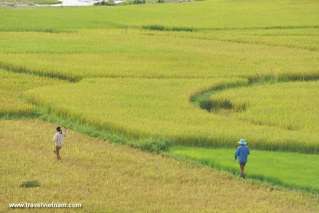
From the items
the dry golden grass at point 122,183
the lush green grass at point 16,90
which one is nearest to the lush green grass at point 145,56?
the lush green grass at point 16,90

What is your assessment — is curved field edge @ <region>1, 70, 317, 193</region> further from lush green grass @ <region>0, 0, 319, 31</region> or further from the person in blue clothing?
lush green grass @ <region>0, 0, 319, 31</region>

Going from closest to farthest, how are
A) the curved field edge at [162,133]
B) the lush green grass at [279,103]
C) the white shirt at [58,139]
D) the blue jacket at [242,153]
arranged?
the blue jacket at [242,153] → the white shirt at [58,139] → the curved field edge at [162,133] → the lush green grass at [279,103]

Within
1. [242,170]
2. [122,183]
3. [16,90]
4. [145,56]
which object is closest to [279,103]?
[16,90]

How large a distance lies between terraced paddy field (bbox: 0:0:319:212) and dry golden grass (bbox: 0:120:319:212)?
12 cm

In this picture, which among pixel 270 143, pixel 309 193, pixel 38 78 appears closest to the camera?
pixel 309 193

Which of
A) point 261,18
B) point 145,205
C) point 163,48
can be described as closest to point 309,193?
point 145,205

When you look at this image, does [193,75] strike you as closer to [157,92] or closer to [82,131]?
[157,92]

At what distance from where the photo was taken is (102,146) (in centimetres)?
2339

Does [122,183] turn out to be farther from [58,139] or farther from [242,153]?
[242,153]

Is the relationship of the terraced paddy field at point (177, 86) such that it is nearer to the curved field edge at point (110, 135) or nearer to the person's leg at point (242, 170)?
the curved field edge at point (110, 135)

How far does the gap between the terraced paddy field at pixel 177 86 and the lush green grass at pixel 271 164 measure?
2cm

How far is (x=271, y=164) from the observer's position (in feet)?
70.4

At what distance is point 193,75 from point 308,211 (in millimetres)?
17357

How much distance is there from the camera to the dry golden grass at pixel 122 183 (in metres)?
18.1
